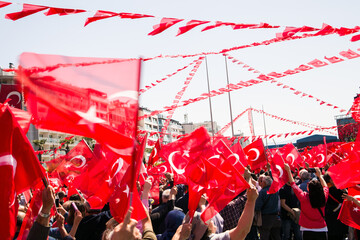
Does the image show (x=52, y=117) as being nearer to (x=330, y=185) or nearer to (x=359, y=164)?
(x=359, y=164)

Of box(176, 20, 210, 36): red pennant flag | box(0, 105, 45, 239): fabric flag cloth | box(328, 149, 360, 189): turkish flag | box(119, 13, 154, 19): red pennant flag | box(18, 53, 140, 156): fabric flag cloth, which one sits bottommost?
box(328, 149, 360, 189): turkish flag

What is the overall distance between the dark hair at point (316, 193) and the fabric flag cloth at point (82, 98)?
13.7 ft

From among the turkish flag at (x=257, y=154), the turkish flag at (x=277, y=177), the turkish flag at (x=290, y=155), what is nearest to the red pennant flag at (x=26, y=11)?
the turkish flag at (x=277, y=177)

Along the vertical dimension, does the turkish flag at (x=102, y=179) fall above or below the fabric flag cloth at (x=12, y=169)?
below

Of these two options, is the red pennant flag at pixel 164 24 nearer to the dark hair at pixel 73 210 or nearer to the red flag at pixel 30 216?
the red flag at pixel 30 216

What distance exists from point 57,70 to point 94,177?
3767 mm

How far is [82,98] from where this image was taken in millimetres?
3225

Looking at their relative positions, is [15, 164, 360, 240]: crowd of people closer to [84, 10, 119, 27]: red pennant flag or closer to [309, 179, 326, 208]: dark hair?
[309, 179, 326, 208]: dark hair

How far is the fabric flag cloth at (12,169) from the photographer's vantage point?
3.22m

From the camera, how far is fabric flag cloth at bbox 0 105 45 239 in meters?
3.22

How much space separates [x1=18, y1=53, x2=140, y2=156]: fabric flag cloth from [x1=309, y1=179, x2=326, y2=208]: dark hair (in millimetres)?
4182

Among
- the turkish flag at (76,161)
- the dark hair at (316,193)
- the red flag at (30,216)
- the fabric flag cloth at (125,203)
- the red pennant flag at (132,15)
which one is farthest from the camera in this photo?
the turkish flag at (76,161)

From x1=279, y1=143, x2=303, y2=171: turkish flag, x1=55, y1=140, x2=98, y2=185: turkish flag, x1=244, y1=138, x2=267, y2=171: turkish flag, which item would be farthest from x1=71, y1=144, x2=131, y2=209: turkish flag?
x1=279, y1=143, x2=303, y2=171: turkish flag

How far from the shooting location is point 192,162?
584 centimetres
